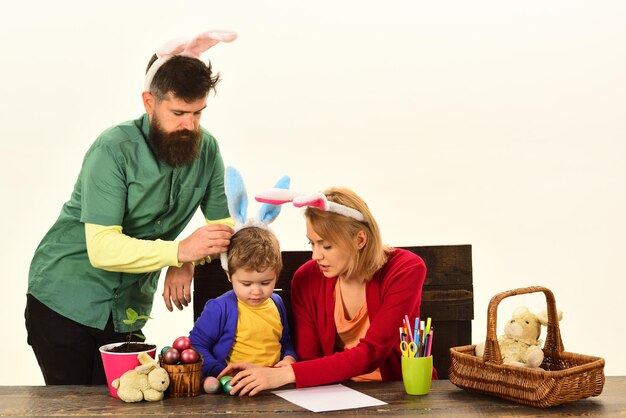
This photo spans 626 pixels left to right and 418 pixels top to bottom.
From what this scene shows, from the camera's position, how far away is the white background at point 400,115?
13.6 feet

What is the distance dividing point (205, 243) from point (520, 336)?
0.87 metres

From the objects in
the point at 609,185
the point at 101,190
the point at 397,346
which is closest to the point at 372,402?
the point at 397,346

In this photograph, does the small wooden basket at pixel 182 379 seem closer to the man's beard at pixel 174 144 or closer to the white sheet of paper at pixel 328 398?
the white sheet of paper at pixel 328 398

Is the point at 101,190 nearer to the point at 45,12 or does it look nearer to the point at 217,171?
the point at 217,171

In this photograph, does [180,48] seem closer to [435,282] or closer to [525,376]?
[435,282]

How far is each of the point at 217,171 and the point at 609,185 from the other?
2.24m

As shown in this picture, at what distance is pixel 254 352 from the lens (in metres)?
2.44

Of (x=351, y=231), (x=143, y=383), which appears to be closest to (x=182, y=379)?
(x=143, y=383)

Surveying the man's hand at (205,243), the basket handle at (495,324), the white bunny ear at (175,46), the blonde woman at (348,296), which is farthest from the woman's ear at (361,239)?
the white bunny ear at (175,46)

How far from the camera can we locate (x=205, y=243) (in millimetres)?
2391

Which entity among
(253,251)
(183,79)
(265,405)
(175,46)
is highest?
(175,46)

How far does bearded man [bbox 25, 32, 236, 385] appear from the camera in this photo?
98.3 inches

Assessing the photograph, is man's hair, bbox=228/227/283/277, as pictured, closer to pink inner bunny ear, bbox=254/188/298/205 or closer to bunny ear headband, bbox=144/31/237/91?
pink inner bunny ear, bbox=254/188/298/205

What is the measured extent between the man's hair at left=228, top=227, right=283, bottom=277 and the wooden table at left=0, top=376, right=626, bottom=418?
368 mm
